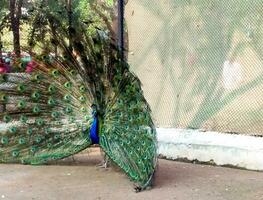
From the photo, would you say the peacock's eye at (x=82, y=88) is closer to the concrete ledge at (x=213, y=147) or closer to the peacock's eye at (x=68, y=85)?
the peacock's eye at (x=68, y=85)

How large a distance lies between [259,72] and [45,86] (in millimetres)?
2938

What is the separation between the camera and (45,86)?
747 centimetres

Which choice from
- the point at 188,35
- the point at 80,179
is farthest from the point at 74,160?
the point at 188,35

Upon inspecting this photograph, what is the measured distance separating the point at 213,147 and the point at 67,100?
211 centimetres

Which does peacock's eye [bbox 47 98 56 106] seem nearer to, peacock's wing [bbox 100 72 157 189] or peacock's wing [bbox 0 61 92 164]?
peacock's wing [bbox 0 61 92 164]

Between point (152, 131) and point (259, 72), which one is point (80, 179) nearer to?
point (152, 131)

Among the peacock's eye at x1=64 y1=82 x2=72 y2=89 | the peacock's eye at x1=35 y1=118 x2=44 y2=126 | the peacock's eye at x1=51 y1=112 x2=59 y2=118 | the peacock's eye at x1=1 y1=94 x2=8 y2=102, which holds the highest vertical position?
the peacock's eye at x1=64 y1=82 x2=72 y2=89

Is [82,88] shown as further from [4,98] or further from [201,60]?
[201,60]

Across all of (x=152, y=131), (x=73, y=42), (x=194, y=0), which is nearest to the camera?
(x=152, y=131)

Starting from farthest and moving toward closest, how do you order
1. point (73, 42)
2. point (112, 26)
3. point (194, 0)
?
point (112, 26) → point (194, 0) → point (73, 42)

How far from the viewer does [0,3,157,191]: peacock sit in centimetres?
720

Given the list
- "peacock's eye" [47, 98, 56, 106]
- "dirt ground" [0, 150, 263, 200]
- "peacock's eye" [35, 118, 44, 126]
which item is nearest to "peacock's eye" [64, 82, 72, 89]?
"peacock's eye" [47, 98, 56, 106]

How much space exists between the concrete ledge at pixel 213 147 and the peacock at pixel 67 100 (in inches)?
52.2

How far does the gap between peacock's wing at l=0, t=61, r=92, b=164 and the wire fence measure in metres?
2.08
